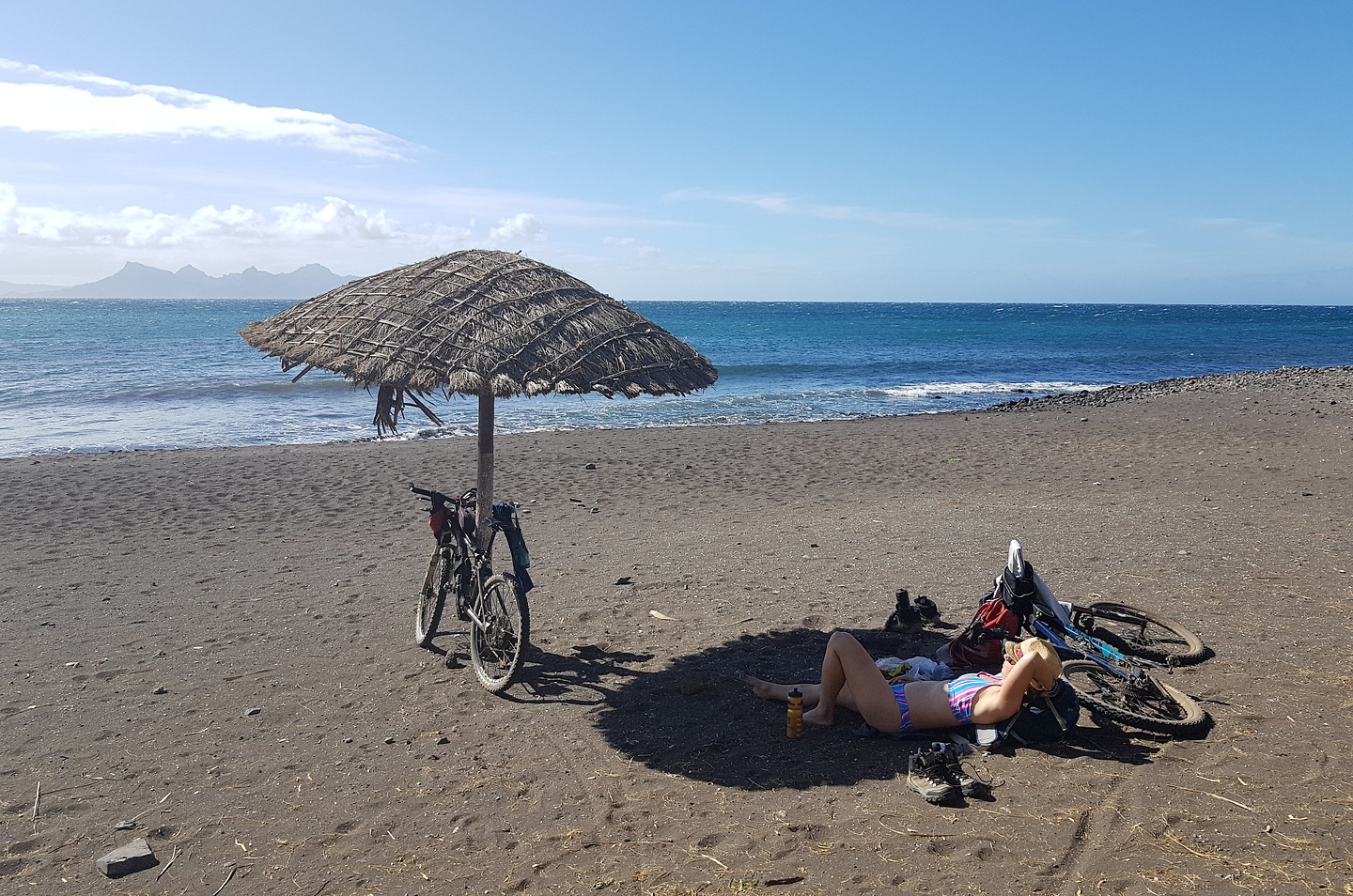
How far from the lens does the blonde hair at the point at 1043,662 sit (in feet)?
13.9

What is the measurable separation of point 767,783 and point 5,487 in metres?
12.7

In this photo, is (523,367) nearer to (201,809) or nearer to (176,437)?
(201,809)

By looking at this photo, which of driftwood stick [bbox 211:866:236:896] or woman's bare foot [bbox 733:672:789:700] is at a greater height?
woman's bare foot [bbox 733:672:789:700]

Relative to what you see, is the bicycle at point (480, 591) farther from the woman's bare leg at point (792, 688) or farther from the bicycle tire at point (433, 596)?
the woman's bare leg at point (792, 688)

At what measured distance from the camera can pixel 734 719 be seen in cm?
491

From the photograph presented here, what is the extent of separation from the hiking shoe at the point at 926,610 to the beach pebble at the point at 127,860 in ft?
15.4

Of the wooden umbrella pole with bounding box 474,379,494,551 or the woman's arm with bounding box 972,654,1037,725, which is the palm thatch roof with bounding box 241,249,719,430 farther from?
the woman's arm with bounding box 972,654,1037,725

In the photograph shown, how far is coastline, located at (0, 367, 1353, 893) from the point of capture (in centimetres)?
363

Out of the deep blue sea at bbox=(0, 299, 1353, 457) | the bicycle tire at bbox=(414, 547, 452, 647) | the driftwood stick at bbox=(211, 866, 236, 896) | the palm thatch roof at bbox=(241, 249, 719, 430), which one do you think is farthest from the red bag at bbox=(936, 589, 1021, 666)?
the deep blue sea at bbox=(0, 299, 1353, 457)

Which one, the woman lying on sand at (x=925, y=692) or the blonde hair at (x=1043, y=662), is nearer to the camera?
the blonde hair at (x=1043, y=662)

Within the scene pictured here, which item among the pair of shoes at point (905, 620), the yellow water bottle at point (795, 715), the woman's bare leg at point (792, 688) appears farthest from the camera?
the pair of shoes at point (905, 620)

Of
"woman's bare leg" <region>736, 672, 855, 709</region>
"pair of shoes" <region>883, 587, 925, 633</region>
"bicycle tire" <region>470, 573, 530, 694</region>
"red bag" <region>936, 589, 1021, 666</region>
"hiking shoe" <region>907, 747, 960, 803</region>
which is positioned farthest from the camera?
"pair of shoes" <region>883, 587, 925, 633</region>

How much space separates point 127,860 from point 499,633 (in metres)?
2.23

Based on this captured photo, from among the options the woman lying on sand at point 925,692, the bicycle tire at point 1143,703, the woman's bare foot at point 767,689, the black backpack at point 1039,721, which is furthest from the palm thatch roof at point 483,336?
the bicycle tire at point 1143,703
